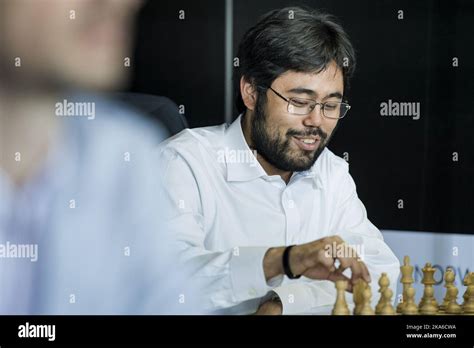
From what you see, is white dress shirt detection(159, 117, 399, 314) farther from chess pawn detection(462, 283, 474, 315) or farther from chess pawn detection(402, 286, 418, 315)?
chess pawn detection(462, 283, 474, 315)

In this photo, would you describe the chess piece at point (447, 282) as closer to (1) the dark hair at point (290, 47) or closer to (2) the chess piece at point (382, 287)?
(2) the chess piece at point (382, 287)

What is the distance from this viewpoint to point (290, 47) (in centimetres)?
287

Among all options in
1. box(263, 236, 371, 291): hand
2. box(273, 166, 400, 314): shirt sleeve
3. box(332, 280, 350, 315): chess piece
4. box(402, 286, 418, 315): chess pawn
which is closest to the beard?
box(273, 166, 400, 314): shirt sleeve

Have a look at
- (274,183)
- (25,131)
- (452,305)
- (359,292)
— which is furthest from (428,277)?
(25,131)

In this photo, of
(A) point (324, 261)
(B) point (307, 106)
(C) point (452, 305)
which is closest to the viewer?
(A) point (324, 261)

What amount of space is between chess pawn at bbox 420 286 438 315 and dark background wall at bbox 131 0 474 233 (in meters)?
0.19

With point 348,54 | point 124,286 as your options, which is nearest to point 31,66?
point 124,286

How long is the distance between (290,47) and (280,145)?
0.27 meters

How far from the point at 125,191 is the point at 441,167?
0.90 meters

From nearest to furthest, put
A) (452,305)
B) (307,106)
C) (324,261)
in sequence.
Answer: (324,261) < (307,106) < (452,305)

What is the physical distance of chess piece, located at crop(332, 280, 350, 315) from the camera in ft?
9.16

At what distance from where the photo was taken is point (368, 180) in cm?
298

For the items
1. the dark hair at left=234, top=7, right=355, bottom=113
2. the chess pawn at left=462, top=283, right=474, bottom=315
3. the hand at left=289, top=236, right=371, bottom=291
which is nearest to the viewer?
the hand at left=289, top=236, right=371, bottom=291

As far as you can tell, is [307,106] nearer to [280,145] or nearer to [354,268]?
[280,145]
